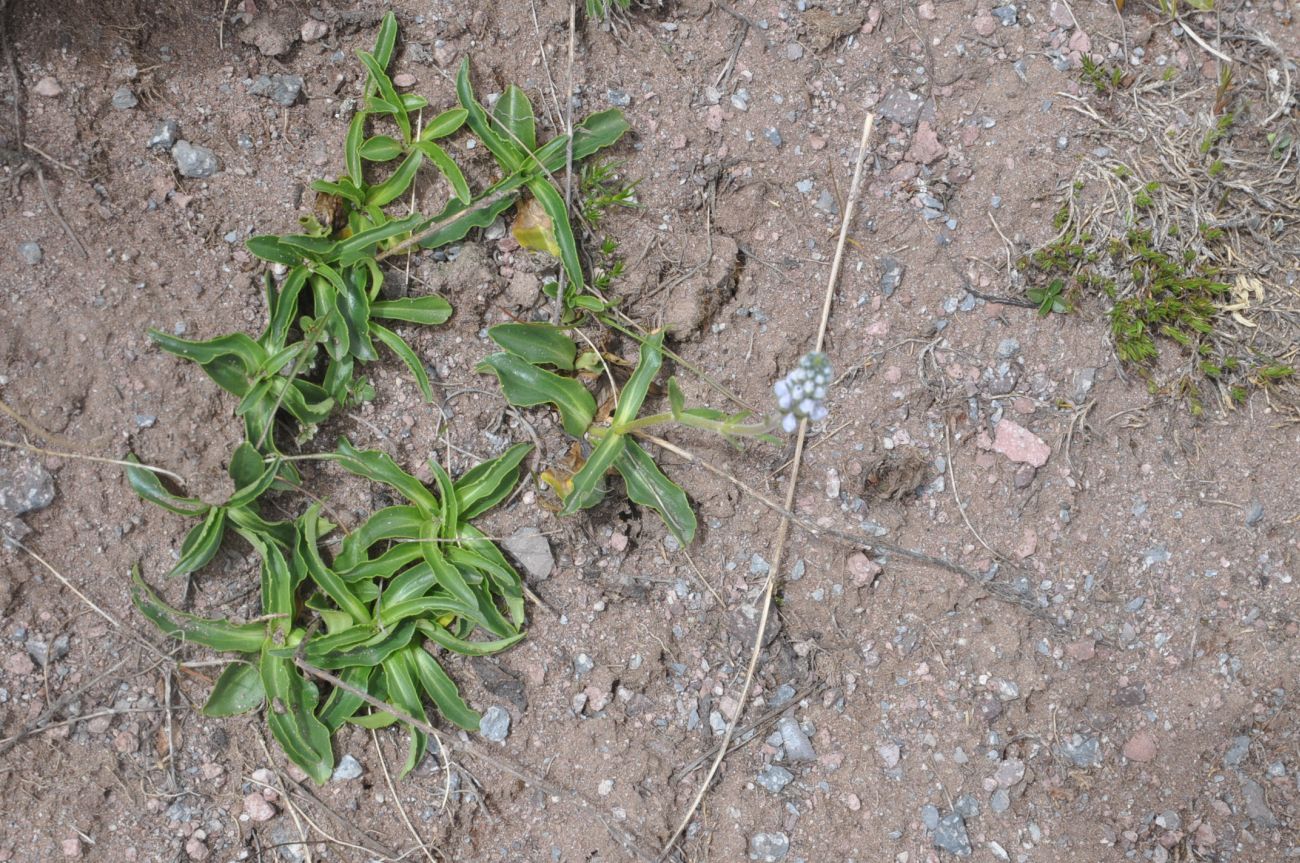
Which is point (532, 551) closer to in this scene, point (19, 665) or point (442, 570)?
point (442, 570)

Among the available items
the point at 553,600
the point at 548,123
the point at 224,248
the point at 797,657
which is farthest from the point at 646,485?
the point at 224,248

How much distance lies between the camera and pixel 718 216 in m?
3.98

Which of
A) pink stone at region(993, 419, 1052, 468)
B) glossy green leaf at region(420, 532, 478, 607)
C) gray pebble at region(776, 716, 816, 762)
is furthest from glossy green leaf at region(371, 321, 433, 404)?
pink stone at region(993, 419, 1052, 468)

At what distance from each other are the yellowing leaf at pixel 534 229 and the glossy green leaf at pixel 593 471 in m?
0.85

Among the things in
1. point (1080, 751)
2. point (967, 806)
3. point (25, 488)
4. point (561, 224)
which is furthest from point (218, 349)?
point (1080, 751)

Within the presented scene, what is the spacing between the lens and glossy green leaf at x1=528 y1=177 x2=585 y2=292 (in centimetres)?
369

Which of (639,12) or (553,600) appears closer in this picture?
(553,600)

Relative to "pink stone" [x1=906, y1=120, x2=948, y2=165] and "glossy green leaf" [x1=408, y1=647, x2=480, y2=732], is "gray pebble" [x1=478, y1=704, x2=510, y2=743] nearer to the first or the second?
"glossy green leaf" [x1=408, y1=647, x2=480, y2=732]

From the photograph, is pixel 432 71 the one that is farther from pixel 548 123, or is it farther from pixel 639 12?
pixel 639 12

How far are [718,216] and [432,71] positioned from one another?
1.32 m

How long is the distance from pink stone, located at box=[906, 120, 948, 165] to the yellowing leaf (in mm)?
1580

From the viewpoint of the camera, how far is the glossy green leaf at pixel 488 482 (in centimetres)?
370

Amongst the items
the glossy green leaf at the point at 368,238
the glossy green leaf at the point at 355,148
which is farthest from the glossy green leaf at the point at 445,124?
the glossy green leaf at the point at 368,238

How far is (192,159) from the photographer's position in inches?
144
